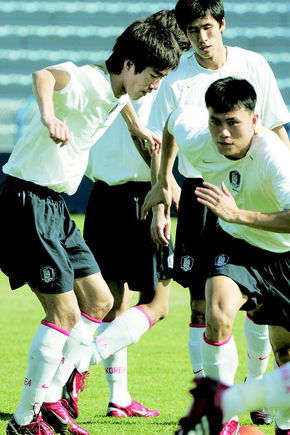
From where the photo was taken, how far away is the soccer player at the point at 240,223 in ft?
11.6

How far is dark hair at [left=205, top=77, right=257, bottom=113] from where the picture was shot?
365 cm

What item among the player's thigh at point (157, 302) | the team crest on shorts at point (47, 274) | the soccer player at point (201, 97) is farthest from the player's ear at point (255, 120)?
the player's thigh at point (157, 302)

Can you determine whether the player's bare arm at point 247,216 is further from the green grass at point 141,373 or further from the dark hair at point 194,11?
the dark hair at point 194,11

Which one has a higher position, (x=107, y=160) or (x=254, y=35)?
(x=107, y=160)

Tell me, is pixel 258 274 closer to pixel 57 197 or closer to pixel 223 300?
pixel 223 300

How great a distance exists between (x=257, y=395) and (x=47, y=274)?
126 centimetres

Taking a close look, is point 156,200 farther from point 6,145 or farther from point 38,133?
point 6,145

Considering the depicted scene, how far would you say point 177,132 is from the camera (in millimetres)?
4070

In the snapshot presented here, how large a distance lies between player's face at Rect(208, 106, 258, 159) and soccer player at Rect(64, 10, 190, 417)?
1.08m

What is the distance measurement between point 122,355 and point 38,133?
1.51 metres

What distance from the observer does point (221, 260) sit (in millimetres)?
3766

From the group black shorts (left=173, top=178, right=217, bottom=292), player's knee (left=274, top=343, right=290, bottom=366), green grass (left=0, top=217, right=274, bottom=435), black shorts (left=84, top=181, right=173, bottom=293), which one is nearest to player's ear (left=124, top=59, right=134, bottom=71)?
black shorts (left=173, top=178, right=217, bottom=292)

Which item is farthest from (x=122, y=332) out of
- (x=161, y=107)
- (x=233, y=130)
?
(x=233, y=130)

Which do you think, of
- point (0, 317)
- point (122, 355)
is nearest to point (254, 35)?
point (0, 317)
